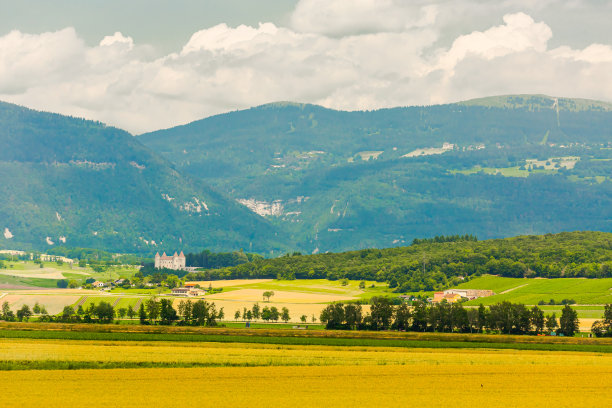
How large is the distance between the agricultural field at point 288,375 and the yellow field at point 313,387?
0.08m

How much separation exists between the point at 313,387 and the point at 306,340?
153 ft

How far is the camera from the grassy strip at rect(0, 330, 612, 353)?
11431cm

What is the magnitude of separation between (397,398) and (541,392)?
12.8 m

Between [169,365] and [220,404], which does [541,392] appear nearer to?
[220,404]

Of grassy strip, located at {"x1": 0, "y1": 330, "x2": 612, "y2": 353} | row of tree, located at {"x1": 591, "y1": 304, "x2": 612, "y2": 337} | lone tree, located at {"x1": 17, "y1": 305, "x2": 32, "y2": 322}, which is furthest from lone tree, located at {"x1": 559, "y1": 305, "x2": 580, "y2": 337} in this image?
lone tree, located at {"x1": 17, "y1": 305, "x2": 32, "y2": 322}

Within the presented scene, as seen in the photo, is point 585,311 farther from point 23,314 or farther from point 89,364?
point 89,364

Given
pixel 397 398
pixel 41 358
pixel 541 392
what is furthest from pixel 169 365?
pixel 541 392

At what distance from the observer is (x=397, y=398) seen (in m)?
66.8

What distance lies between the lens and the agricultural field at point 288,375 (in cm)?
6600

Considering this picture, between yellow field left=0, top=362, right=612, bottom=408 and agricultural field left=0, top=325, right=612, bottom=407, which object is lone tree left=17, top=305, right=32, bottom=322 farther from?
yellow field left=0, top=362, right=612, bottom=408

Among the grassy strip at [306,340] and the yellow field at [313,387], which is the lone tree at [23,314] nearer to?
A: the grassy strip at [306,340]

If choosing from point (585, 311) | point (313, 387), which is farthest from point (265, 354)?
point (585, 311)

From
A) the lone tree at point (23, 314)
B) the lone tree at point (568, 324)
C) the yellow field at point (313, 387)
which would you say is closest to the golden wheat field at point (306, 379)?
the yellow field at point (313, 387)

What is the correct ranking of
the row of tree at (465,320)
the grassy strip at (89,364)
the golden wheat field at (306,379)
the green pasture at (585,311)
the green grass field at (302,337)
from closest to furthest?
the golden wheat field at (306,379) → the grassy strip at (89,364) → the green grass field at (302,337) → the row of tree at (465,320) → the green pasture at (585,311)
